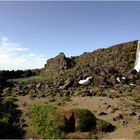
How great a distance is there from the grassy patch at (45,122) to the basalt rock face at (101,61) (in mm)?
33310

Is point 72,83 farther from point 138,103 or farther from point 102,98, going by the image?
point 138,103

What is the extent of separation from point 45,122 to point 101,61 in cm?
6657

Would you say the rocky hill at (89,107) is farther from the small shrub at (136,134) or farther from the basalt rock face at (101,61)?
the basalt rock face at (101,61)

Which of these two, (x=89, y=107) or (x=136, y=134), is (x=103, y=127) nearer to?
(x=136, y=134)

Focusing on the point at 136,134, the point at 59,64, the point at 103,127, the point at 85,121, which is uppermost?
the point at 59,64

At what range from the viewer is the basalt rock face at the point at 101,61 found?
2920 inches

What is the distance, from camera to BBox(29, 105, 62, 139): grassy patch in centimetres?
2591

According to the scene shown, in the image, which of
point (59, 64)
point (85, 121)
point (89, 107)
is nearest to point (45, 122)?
point (85, 121)

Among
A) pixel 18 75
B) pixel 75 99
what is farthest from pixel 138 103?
pixel 18 75

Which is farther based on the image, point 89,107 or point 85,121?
point 89,107

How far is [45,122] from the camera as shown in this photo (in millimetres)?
28312

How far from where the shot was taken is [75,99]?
43781 mm

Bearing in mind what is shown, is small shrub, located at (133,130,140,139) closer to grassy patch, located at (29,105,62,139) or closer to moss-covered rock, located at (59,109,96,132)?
moss-covered rock, located at (59,109,96,132)

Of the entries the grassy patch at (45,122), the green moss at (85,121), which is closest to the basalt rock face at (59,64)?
the grassy patch at (45,122)
